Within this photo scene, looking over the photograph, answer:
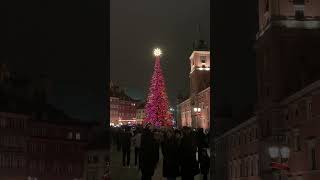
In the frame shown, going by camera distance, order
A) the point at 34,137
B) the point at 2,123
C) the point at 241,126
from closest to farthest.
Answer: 1. the point at 34,137
2. the point at 2,123
3. the point at 241,126

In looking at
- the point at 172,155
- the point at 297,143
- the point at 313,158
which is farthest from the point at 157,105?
the point at 172,155

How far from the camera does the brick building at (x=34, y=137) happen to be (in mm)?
26688

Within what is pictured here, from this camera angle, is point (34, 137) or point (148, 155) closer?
point (148, 155)

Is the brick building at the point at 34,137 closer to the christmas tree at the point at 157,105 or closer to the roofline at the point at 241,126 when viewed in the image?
the roofline at the point at 241,126

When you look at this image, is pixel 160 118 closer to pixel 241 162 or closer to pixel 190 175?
pixel 241 162

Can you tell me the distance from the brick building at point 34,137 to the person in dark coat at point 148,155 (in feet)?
37.1

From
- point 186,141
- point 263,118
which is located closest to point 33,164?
point 186,141

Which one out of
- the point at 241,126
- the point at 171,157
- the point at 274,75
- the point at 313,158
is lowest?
the point at 313,158

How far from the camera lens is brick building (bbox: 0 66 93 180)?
2669 centimetres

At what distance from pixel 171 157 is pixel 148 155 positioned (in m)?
0.87

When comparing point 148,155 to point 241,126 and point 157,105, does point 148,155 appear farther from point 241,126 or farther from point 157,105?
→ point 157,105

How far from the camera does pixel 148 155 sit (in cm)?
1469

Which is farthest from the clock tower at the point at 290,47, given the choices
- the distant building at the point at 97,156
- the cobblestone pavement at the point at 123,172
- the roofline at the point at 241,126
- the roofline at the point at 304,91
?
the cobblestone pavement at the point at 123,172

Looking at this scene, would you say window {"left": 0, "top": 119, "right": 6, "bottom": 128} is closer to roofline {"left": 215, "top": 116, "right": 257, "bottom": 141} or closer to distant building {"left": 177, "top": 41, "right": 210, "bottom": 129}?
roofline {"left": 215, "top": 116, "right": 257, "bottom": 141}
